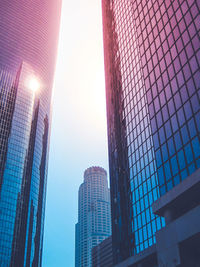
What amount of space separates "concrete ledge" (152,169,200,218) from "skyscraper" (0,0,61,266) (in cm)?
11101

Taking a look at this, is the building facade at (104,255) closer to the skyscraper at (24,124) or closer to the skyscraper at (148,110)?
the skyscraper at (24,124)

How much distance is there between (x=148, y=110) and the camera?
178 feet

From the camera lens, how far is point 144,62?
188 feet

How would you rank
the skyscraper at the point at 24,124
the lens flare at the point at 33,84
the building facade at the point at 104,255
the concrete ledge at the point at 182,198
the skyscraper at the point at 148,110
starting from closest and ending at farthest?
the concrete ledge at the point at 182,198, the skyscraper at the point at 148,110, the skyscraper at the point at 24,124, the lens flare at the point at 33,84, the building facade at the point at 104,255

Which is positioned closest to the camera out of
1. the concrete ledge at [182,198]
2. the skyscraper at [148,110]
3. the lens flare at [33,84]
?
the concrete ledge at [182,198]

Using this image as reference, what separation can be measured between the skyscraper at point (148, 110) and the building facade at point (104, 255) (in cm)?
10731

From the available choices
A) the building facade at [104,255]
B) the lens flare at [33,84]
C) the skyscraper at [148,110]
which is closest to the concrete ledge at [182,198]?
the skyscraper at [148,110]

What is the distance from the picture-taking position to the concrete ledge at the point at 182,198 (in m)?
26.8

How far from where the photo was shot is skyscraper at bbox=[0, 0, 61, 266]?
443 feet

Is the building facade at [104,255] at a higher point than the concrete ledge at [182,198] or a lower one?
higher

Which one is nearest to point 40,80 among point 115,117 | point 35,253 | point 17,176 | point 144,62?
point 17,176

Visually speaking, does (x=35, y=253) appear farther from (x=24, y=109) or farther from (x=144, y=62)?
(x=144, y=62)

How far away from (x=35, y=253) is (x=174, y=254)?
138378mm

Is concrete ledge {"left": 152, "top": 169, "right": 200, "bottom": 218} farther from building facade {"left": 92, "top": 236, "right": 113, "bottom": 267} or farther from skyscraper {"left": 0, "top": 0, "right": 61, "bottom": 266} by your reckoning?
building facade {"left": 92, "top": 236, "right": 113, "bottom": 267}
